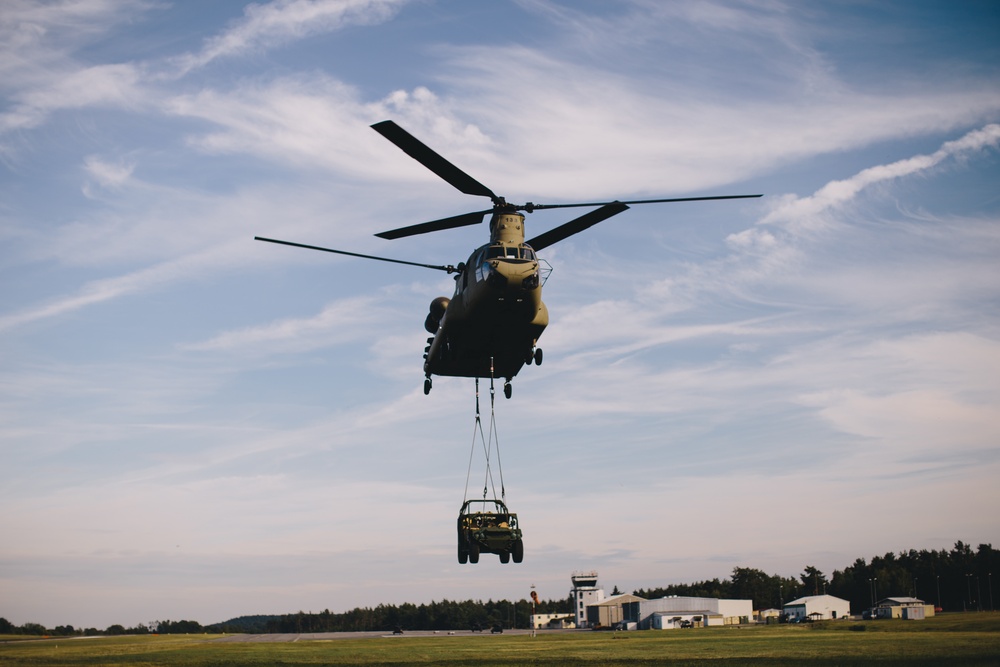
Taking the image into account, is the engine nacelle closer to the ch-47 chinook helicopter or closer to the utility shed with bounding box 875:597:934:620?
the ch-47 chinook helicopter

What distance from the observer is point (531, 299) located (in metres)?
29.2

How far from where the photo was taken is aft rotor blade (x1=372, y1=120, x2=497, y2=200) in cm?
2750

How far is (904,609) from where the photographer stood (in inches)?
5694

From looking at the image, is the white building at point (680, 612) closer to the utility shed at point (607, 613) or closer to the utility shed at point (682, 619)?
the utility shed at point (682, 619)

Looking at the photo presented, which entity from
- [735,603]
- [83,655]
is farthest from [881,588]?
[83,655]

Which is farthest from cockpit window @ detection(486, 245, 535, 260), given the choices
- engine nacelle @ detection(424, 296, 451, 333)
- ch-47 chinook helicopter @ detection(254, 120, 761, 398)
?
engine nacelle @ detection(424, 296, 451, 333)

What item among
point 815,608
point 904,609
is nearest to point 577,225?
point 904,609

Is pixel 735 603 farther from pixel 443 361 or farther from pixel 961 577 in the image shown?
pixel 443 361

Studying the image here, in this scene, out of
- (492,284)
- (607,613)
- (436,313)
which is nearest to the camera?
(492,284)

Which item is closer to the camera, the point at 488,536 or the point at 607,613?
the point at 488,536

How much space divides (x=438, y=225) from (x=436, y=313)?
19.2 ft

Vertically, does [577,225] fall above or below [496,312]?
above

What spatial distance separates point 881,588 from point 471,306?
195m

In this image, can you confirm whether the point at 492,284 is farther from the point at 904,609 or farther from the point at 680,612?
the point at 680,612
